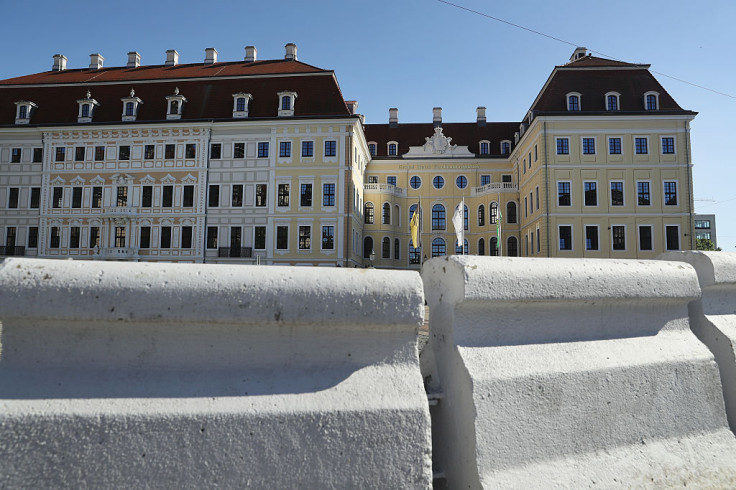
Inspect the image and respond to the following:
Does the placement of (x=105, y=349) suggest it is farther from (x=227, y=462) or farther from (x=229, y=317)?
(x=227, y=462)

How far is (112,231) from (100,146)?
6955 mm

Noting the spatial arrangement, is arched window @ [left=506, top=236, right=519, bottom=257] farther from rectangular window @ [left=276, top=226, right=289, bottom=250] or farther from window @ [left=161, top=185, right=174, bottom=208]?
window @ [left=161, top=185, right=174, bottom=208]

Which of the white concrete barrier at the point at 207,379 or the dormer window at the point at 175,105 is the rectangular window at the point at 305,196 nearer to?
the dormer window at the point at 175,105

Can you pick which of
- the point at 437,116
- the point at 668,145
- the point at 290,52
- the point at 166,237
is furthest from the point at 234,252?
the point at 668,145

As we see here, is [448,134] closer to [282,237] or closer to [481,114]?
[481,114]

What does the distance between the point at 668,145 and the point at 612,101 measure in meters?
5.41

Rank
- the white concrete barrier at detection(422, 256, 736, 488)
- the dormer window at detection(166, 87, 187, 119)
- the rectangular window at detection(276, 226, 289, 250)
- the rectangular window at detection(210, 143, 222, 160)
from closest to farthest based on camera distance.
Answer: the white concrete barrier at detection(422, 256, 736, 488), the rectangular window at detection(276, 226, 289, 250), the rectangular window at detection(210, 143, 222, 160), the dormer window at detection(166, 87, 187, 119)

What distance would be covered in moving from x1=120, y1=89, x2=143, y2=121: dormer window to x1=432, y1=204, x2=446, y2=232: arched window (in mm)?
28017

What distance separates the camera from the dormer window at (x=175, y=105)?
34750 mm

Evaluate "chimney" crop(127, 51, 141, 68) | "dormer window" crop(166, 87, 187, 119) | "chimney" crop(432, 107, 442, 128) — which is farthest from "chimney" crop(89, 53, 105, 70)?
"chimney" crop(432, 107, 442, 128)

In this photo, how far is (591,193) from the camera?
34.5 metres

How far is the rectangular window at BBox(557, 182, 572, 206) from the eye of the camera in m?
34.6

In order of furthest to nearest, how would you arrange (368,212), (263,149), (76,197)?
(368,212)
(76,197)
(263,149)

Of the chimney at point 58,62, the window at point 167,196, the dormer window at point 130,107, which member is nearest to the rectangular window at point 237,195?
the window at point 167,196
